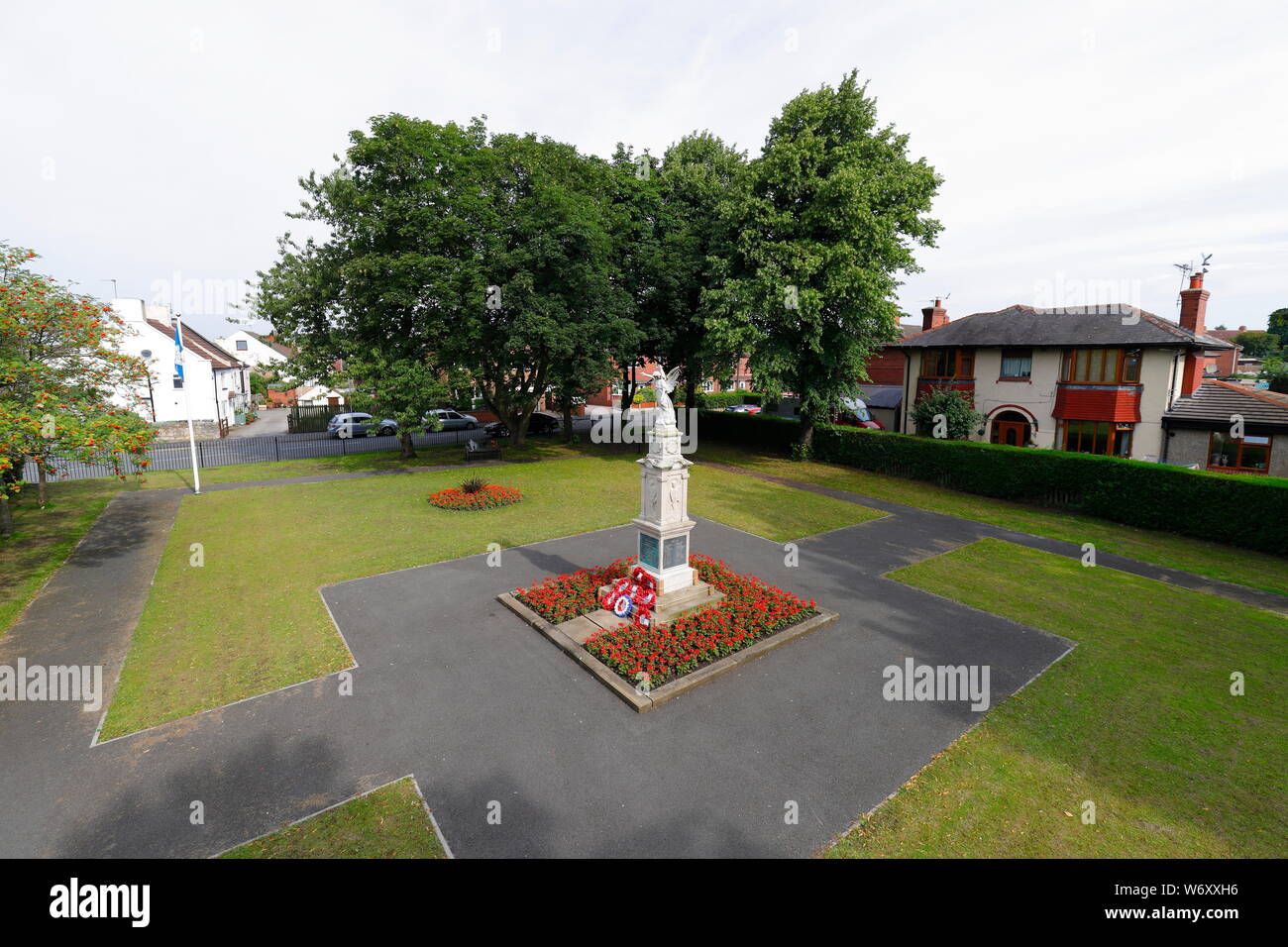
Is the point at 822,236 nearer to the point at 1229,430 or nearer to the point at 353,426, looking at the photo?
the point at 1229,430

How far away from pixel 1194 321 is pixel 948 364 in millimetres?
9587

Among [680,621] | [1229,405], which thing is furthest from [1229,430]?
[680,621]

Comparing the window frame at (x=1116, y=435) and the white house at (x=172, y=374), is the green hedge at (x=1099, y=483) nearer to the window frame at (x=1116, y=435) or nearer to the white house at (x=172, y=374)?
the window frame at (x=1116, y=435)

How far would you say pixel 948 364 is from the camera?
30.2 m

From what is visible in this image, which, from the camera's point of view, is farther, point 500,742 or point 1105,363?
point 1105,363

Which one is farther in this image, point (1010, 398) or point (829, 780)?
point (1010, 398)

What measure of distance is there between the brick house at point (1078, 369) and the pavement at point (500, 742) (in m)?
19.7

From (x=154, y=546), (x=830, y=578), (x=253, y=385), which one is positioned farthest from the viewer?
(x=253, y=385)

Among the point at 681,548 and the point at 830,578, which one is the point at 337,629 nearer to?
Result: the point at 681,548

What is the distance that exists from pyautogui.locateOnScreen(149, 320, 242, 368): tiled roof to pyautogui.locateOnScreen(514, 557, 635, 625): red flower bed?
129 feet

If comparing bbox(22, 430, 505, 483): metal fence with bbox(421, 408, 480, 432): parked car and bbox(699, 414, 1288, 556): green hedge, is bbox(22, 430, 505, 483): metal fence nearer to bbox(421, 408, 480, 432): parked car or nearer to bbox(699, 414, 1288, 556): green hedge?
bbox(421, 408, 480, 432): parked car
